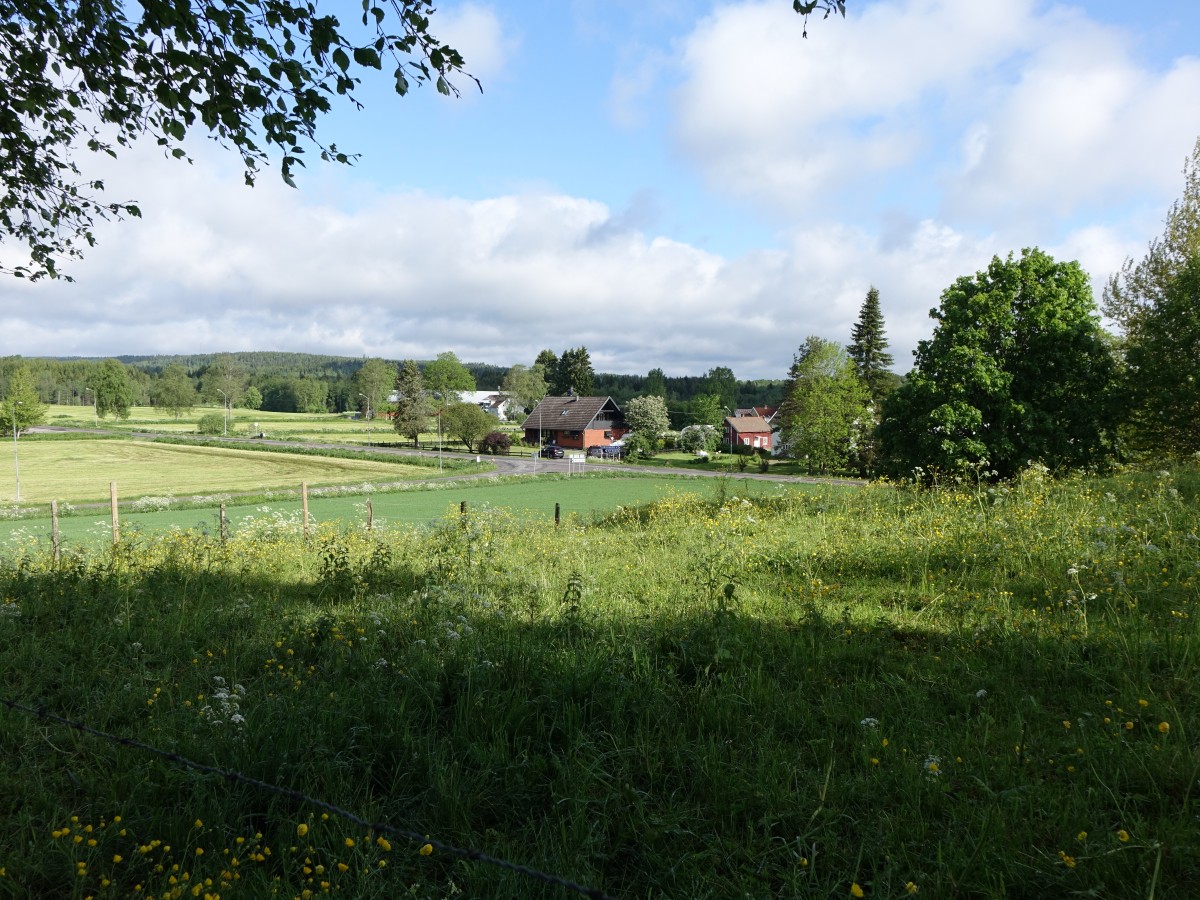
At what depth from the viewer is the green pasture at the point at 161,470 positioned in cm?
4728

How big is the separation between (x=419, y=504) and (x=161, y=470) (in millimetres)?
36139

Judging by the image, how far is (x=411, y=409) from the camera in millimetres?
88250

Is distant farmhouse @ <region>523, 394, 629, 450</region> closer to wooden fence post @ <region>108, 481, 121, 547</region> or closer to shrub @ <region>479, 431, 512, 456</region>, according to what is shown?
shrub @ <region>479, 431, 512, 456</region>

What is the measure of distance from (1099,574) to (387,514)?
109ft

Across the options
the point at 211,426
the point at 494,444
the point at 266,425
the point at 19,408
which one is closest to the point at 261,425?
the point at 266,425

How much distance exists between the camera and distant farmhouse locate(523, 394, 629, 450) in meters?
88.9

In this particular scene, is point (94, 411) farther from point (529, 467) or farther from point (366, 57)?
point (366, 57)

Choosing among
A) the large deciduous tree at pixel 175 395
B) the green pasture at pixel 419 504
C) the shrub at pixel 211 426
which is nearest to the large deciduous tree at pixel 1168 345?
the green pasture at pixel 419 504

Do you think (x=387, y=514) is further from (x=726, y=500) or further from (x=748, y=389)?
(x=748, y=389)

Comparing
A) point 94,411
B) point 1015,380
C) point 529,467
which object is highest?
point 1015,380

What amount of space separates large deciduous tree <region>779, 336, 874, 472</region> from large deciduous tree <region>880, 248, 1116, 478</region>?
29.9 meters

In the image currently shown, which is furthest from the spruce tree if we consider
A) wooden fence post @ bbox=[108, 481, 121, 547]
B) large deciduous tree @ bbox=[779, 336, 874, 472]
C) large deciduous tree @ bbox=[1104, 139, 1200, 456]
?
wooden fence post @ bbox=[108, 481, 121, 547]

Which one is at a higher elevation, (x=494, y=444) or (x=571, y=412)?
(x=571, y=412)

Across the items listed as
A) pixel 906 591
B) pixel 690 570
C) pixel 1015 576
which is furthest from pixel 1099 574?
pixel 690 570
